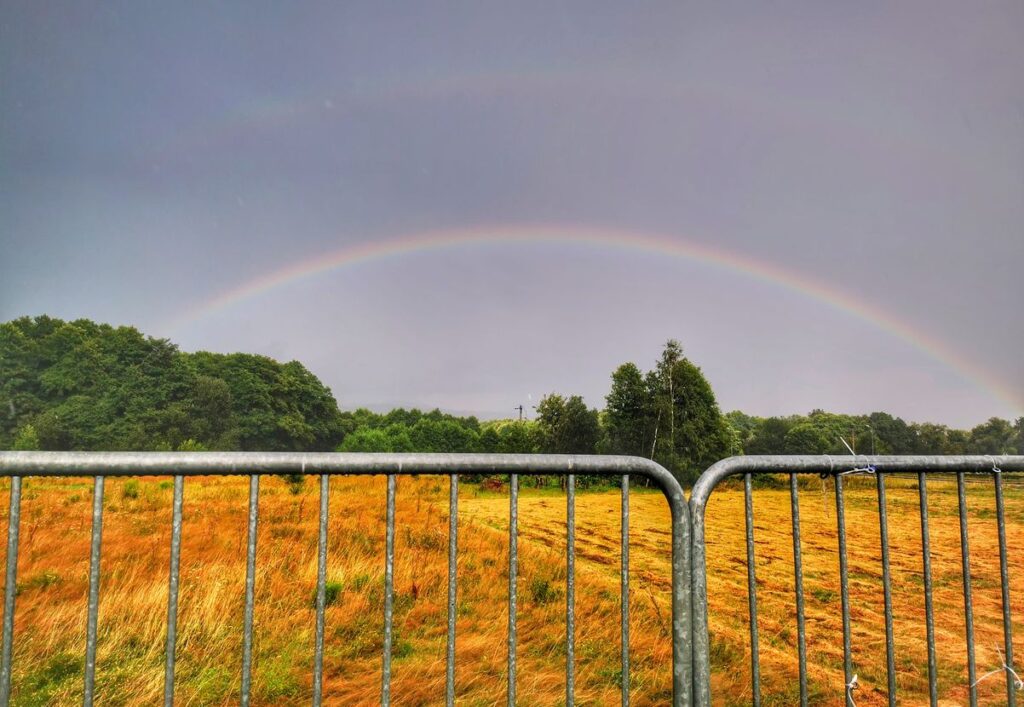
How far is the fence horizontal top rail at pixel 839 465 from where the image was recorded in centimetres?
237

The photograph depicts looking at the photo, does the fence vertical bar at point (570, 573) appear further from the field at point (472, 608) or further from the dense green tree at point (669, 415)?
the dense green tree at point (669, 415)

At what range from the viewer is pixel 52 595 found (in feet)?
17.6

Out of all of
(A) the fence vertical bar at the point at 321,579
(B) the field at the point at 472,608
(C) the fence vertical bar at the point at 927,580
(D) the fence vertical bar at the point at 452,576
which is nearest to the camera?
(A) the fence vertical bar at the point at 321,579

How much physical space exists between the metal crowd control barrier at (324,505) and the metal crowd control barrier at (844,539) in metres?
0.06

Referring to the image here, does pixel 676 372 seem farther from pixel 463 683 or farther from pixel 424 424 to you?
pixel 463 683

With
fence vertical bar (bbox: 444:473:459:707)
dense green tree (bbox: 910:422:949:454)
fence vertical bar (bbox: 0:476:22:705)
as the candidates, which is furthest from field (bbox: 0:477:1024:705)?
dense green tree (bbox: 910:422:949:454)

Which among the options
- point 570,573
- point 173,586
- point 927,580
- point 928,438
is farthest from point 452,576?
point 928,438

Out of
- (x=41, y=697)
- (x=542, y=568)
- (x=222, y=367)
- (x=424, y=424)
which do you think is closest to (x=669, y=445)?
(x=424, y=424)

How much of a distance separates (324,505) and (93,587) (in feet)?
2.52

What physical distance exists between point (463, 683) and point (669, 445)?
57.1 meters

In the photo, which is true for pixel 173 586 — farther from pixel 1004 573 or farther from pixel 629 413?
pixel 629 413

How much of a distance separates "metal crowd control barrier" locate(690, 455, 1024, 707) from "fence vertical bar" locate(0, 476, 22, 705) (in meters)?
2.36

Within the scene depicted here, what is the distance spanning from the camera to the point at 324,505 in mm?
2018

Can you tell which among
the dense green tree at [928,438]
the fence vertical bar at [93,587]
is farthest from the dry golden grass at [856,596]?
the dense green tree at [928,438]
